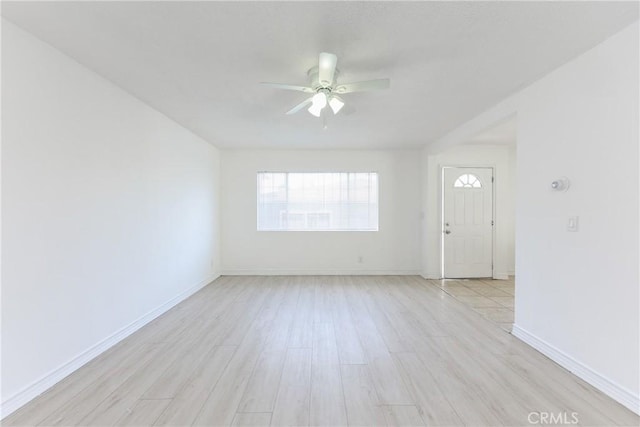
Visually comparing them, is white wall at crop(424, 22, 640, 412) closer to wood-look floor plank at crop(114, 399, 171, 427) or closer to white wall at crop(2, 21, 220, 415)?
wood-look floor plank at crop(114, 399, 171, 427)

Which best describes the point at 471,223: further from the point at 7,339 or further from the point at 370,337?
the point at 7,339

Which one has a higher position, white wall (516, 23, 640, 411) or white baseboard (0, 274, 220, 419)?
white wall (516, 23, 640, 411)

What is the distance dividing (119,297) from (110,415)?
1.23 m

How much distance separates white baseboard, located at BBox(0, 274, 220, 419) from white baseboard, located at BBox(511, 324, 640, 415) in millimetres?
3761

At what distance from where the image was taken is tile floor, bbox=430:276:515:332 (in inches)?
131

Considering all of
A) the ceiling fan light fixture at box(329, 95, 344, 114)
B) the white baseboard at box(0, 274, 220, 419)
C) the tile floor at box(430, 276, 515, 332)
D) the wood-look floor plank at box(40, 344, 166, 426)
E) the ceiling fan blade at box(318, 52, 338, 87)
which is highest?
the ceiling fan blade at box(318, 52, 338, 87)

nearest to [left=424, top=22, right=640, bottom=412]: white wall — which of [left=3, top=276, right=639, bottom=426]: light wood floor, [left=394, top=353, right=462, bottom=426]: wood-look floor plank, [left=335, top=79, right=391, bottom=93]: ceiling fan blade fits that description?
[left=3, top=276, right=639, bottom=426]: light wood floor

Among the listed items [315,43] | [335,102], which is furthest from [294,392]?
[315,43]

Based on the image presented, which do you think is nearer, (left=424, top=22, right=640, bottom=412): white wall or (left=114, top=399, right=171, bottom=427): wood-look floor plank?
(left=114, top=399, right=171, bottom=427): wood-look floor plank

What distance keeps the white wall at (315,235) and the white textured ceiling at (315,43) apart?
2.28m

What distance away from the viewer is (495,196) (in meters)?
5.16

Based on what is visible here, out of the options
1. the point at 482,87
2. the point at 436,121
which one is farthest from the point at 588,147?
the point at 436,121

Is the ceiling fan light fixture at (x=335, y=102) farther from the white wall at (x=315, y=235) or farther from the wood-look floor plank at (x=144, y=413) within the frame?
the white wall at (x=315, y=235)

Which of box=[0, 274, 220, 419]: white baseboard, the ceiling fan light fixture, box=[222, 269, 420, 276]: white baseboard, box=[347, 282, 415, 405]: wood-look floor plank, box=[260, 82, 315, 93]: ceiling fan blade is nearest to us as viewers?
box=[0, 274, 220, 419]: white baseboard
